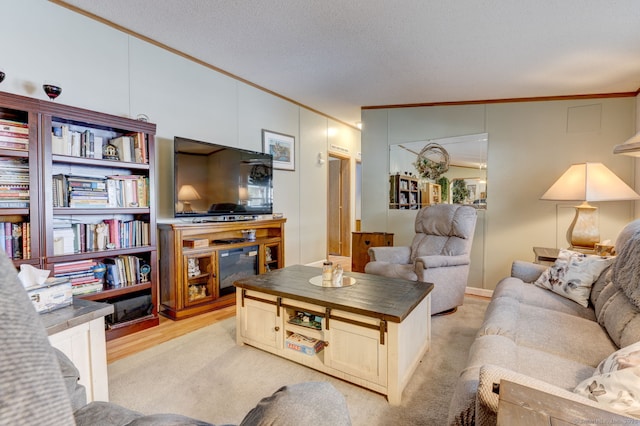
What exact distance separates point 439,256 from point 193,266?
91.6 inches

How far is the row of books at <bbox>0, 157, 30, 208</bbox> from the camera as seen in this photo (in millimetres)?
1976

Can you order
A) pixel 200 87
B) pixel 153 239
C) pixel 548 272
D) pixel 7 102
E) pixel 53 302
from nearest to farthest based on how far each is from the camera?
pixel 53 302, pixel 7 102, pixel 548 272, pixel 153 239, pixel 200 87

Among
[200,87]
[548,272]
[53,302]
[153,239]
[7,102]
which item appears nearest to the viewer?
[53,302]

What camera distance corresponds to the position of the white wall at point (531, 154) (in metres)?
3.34

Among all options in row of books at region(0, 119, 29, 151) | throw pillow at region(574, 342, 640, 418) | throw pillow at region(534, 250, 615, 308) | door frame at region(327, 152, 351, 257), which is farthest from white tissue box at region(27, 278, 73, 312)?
door frame at region(327, 152, 351, 257)

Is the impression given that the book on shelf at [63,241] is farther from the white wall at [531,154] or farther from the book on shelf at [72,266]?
the white wall at [531,154]

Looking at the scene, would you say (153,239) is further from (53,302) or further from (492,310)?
(492,310)

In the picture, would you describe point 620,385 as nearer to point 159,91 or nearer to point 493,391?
point 493,391

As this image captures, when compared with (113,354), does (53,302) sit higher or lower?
higher

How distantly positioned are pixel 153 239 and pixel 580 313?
3.16 metres

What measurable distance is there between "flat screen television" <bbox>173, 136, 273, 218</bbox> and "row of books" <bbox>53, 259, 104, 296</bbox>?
2.60 feet

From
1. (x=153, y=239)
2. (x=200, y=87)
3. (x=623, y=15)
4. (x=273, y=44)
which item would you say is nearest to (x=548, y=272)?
(x=623, y=15)

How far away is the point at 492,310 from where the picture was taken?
192cm

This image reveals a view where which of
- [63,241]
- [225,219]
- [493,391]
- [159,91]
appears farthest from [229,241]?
[493,391]
